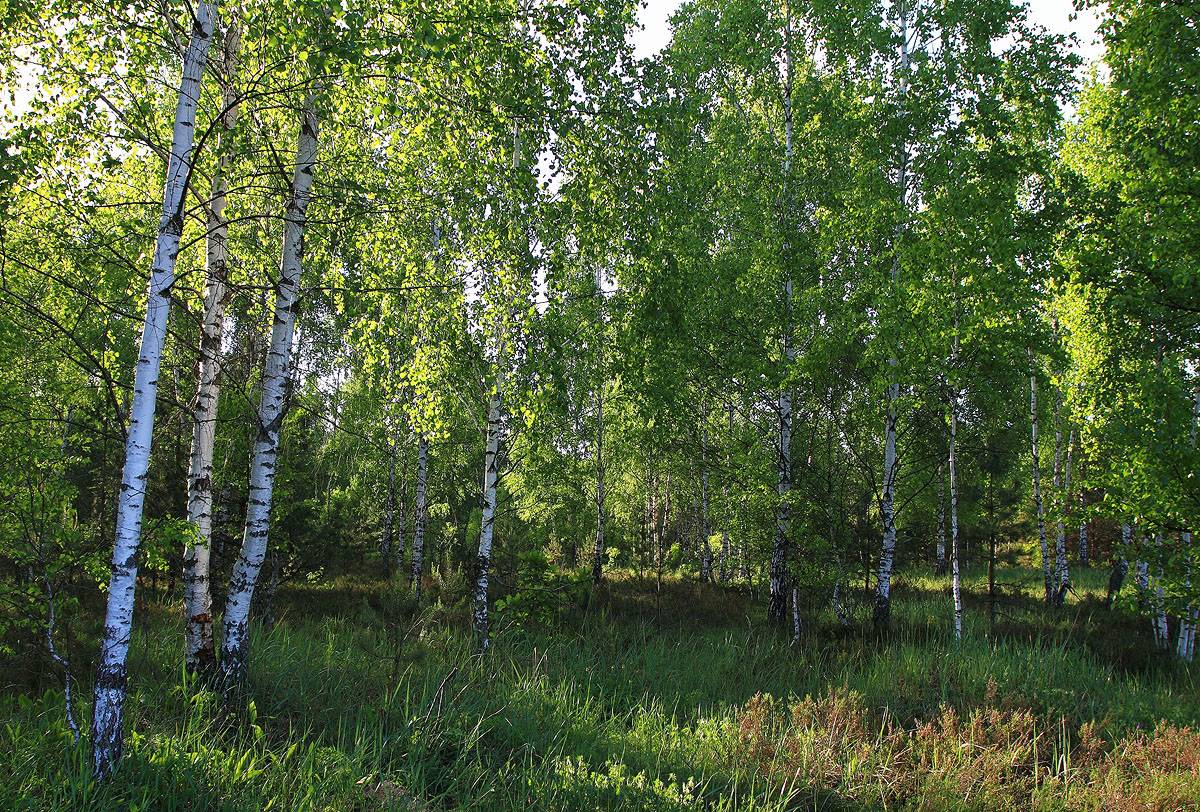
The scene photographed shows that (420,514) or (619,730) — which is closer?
(619,730)

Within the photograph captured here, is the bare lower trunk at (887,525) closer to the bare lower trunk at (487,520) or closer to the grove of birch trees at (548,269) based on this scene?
the grove of birch trees at (548,269)

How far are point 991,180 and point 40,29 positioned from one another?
10.1 meters

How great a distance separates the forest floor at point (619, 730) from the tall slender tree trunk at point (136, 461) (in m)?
0.24

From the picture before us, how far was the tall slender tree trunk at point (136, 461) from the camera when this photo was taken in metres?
3.28

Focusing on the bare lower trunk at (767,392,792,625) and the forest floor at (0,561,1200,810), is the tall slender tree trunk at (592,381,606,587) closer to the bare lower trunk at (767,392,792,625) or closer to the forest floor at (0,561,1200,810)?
the bare lower trunk at (767,392,792,625)

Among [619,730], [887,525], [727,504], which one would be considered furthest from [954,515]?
[619,730]

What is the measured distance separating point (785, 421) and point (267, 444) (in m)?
7.97

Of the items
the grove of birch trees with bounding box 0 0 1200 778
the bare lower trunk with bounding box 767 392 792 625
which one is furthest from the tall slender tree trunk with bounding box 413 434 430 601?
the bare lower trunk with bounding box 767 392 792 625

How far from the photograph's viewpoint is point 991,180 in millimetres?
8320

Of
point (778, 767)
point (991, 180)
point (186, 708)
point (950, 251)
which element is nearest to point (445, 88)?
point (186, 708)

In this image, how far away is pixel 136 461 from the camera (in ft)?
10.9

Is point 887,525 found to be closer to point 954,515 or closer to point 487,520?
point 954,515

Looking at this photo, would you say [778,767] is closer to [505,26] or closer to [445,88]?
[445,88]

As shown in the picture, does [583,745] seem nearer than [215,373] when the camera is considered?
Yes
